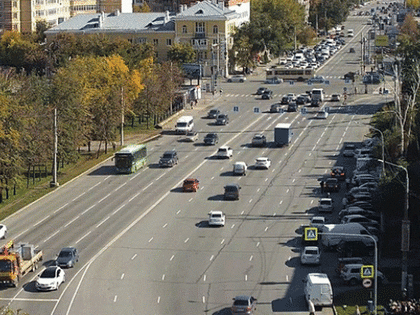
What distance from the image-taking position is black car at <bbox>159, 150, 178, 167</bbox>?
307ft

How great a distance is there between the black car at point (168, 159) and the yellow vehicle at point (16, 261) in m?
30.9

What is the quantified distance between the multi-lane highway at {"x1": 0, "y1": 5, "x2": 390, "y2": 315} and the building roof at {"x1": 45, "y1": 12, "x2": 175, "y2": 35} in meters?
61.6

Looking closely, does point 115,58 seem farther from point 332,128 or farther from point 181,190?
point 181,190

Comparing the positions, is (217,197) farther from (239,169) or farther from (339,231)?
(339,231)

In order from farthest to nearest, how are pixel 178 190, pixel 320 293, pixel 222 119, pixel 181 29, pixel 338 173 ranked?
pixel 181 29 < pixel 222 119 < pixel 338 173 < pixel 178 190 < pixel 320 293

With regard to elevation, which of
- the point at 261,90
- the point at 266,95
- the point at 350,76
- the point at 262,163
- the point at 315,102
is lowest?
the point at 262,163

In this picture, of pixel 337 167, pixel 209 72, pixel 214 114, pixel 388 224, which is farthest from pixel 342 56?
pixel 388 224

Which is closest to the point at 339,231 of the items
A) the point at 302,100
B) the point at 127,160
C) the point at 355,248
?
the point at 355,248

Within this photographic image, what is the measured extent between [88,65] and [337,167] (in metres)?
34.0

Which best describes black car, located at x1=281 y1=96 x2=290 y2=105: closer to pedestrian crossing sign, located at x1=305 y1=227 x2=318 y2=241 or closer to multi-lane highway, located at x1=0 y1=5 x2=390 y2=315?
multi-lane highway, located at x1=0 y1=5 x2=390 y2=315

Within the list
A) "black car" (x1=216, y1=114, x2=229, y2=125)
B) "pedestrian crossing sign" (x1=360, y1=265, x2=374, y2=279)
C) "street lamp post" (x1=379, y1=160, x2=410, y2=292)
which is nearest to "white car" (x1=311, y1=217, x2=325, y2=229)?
"street lamp post" (x1=379, y1=160, x2=410, y2=292)

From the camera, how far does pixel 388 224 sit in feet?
228

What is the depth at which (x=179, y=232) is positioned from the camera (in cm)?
7000

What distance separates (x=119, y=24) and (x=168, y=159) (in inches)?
3166
